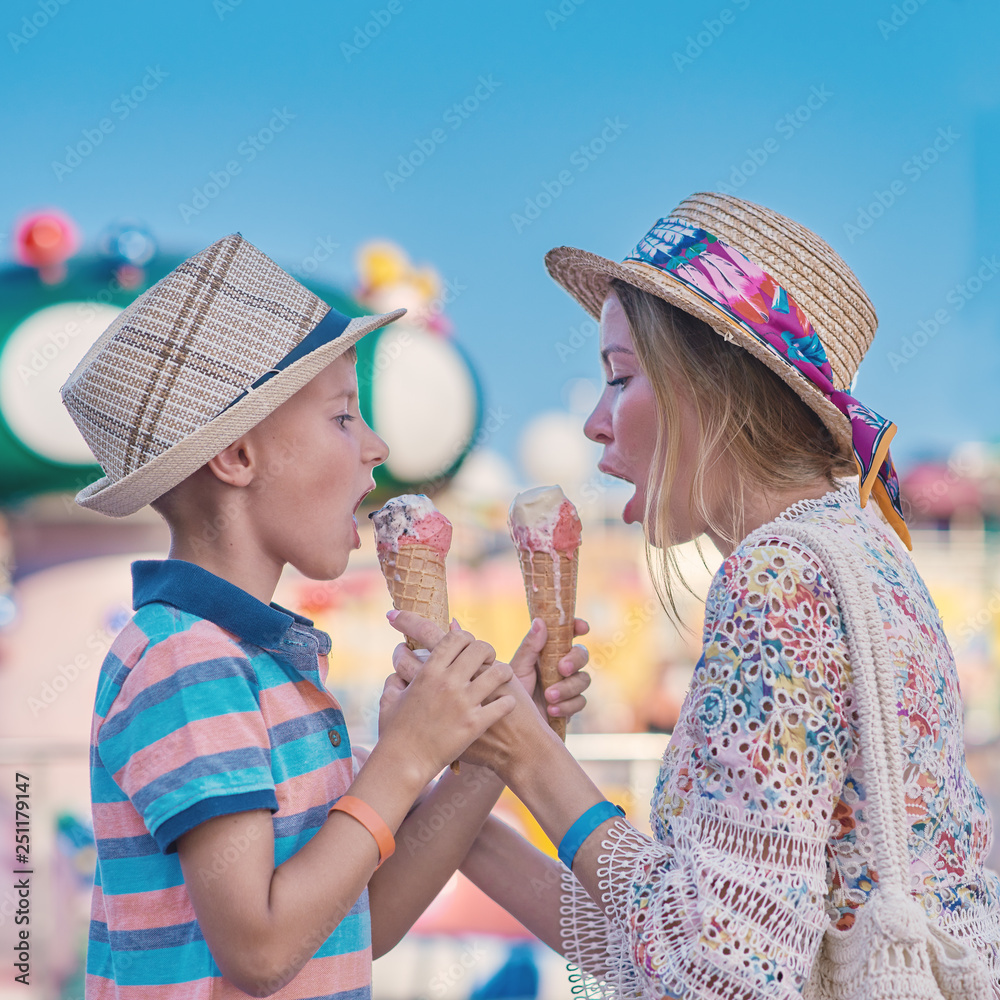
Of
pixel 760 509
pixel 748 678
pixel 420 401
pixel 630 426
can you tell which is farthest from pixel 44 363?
pixel 748 678

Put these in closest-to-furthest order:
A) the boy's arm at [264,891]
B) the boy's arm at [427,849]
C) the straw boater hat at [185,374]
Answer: the boy's arm at [264,891], the straw boater hat at [185,374], the boy's arm at [427,849]

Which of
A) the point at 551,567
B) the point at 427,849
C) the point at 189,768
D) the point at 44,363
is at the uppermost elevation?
the point at 44,363

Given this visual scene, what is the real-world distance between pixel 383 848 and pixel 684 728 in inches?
19.9

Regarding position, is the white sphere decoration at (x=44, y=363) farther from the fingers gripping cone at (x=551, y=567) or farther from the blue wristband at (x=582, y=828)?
the blue wristband at (x=582, y=828)

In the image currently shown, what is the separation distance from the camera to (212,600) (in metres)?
1.49

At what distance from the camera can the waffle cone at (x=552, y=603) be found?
1.94m

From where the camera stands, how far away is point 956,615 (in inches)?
303

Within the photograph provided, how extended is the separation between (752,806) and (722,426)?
2.17 feet

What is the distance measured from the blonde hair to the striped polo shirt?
2.34ft

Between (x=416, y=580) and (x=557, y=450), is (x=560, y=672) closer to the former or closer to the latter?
(x=416, y=580)

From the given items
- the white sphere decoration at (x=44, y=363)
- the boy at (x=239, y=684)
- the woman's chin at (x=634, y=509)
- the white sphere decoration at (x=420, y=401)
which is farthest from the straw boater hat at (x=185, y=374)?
the white sphere decoration at (x=420, y=401)

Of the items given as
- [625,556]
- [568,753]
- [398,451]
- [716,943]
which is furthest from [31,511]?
[716,943]

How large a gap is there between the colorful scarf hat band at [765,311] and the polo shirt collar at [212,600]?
914 millimetres

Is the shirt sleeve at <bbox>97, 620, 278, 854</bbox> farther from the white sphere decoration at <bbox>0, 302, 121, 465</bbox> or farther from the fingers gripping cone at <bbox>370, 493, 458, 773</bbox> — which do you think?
the white sphere decoration at <bbox>0, 302, 121, 465</bbox>
